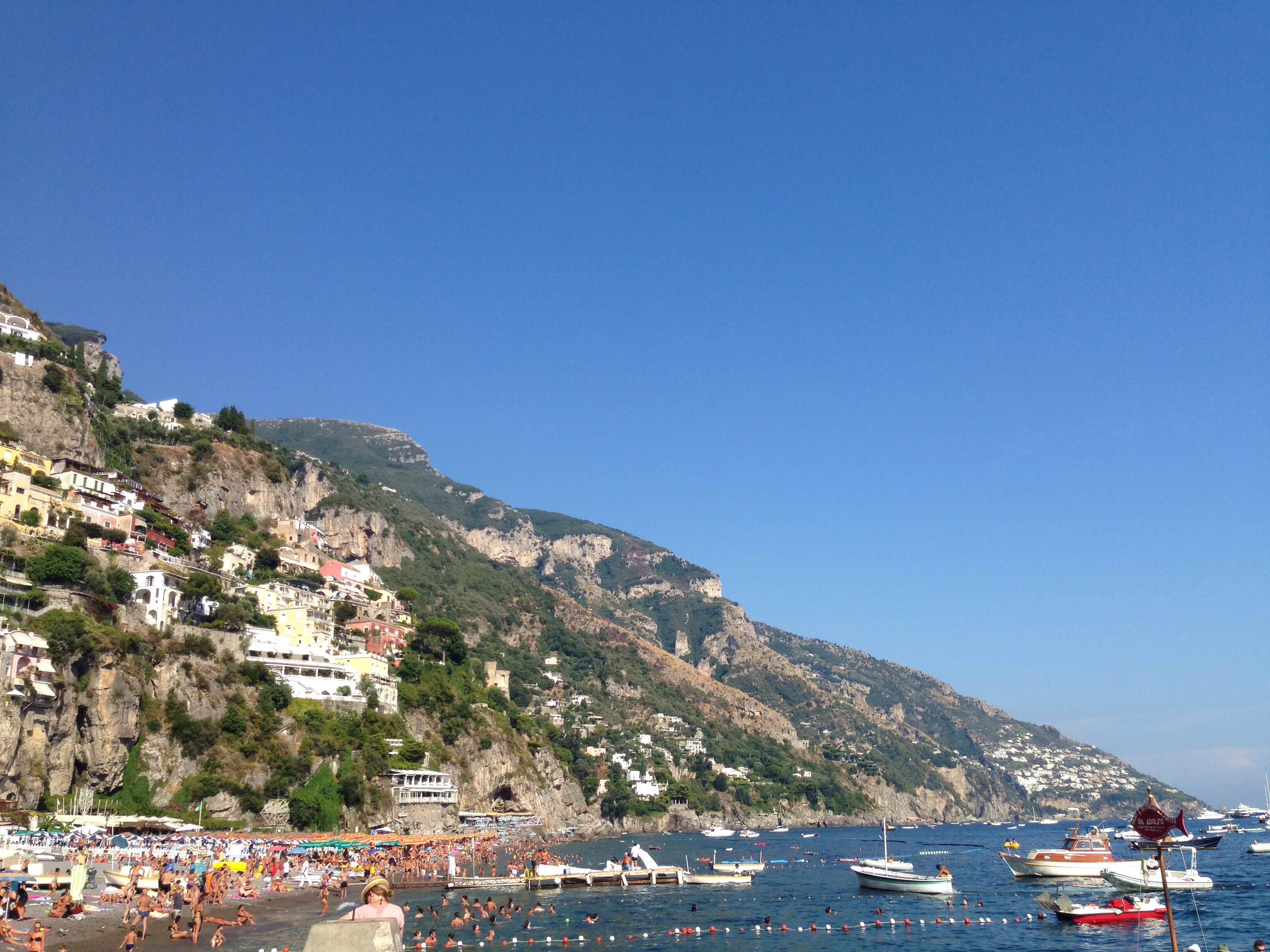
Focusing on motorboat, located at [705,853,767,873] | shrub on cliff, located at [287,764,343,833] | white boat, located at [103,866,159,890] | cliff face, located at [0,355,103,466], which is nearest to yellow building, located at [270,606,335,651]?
shrub on cliff, located at [287,764,343,833]

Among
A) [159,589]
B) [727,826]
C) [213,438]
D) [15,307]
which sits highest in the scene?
[15,307]

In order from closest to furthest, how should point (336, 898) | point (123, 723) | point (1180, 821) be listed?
1. point (1180, 821)
2. point (336, 898)
3. point (123, 723)

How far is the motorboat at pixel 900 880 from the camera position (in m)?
65.7

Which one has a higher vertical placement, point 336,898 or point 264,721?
point 264,721

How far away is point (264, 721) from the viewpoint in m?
77.3

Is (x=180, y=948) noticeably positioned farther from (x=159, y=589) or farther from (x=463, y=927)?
(x=159, y=589)

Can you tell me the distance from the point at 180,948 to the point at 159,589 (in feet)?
153

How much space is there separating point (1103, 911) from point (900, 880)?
16859 millimetres

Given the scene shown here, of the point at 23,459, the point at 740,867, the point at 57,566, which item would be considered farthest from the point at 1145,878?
the point at 23,459

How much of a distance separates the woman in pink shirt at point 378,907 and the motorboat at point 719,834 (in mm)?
151782

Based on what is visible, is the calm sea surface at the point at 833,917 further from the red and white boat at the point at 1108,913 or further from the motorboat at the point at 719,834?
the motorboat at the point at 719,834

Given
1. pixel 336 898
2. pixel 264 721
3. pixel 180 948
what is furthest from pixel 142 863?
pixel 264 721

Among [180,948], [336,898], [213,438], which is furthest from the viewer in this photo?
[213,438]

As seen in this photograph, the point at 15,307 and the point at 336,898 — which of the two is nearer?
the point at 336,898
